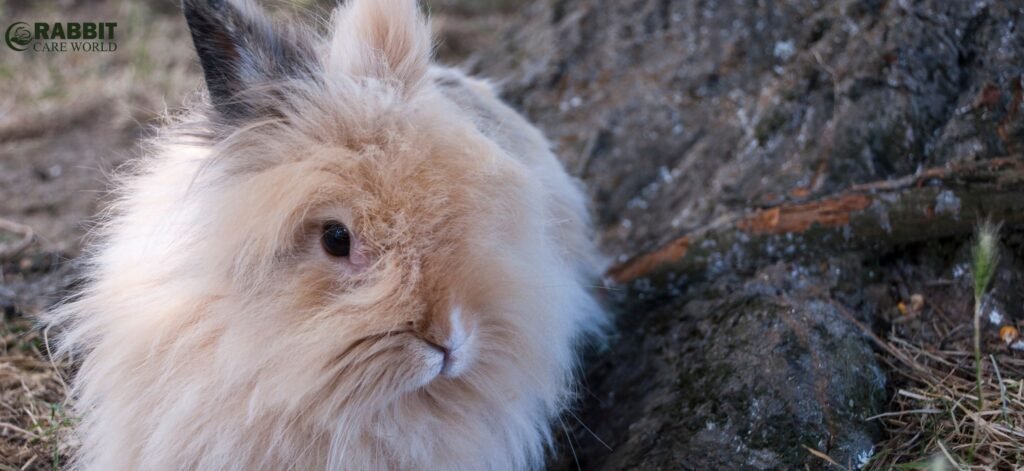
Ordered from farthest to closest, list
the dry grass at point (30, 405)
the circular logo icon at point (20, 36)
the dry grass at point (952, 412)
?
the circular logo icon at point (20, 36) → the dry grass at point (30, 405) → the dry grass at point (952, 412)

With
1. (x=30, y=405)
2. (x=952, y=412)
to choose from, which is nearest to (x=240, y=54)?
(x=30, y=405)

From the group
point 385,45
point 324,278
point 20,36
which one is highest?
point 385,45

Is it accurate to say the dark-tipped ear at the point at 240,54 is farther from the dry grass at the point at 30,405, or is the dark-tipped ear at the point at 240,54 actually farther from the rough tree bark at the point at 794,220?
the rough tree bark at the point at 794,220

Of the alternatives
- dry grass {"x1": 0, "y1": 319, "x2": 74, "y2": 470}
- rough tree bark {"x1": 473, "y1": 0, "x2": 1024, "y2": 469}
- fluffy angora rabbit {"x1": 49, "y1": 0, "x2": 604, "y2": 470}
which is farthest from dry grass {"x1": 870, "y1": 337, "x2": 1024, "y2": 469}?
dry grass {"x1": 0, "y1": 319, "x2": 74, "y2": 470}

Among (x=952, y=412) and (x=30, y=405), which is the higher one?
(x=952, y=412)

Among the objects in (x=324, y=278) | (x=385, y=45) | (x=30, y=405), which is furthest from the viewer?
(x=30, y=405)

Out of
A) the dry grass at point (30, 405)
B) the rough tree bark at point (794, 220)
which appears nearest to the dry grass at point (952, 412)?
the rough tree bark at point (794, 220)

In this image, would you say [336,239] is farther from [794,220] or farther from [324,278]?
[794,220]
